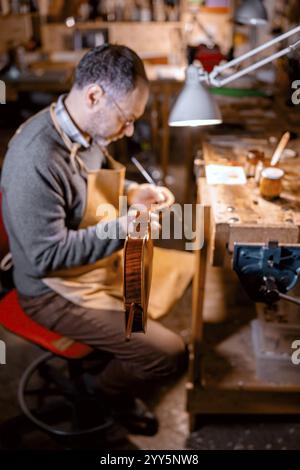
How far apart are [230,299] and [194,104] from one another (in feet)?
4.19

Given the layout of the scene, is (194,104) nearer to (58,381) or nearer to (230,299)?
(230,299)

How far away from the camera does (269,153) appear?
221 cm

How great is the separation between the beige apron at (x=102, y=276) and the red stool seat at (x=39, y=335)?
0.50 ft

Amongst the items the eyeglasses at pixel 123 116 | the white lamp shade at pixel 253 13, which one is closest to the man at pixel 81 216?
the eyeglasses at pixel 123 116

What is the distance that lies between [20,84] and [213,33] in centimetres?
244

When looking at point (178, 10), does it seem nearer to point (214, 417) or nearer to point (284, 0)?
point (284, 0)

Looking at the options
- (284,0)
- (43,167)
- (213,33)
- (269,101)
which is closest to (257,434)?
(43,167)

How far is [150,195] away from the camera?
211 centimetres

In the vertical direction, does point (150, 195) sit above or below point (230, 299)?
above

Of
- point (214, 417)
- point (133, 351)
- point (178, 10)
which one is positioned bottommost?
point (214, 417)

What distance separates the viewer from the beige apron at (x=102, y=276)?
6.13ft

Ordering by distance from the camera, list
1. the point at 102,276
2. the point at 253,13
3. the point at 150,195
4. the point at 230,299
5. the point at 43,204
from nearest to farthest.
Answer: the point at 43,204
the point at 102,276
the point at 150,195
the point at 230,299
the point at 253,13

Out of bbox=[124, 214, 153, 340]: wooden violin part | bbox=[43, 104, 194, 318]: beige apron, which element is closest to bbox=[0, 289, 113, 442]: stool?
bbox=[43, 104, 194, 318]: beige apron

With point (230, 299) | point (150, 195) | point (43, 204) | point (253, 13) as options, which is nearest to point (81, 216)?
point (43, 204)
